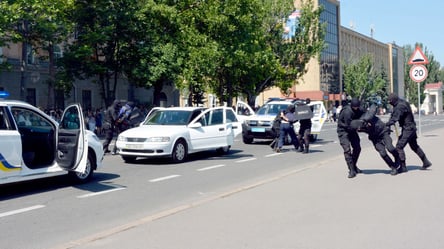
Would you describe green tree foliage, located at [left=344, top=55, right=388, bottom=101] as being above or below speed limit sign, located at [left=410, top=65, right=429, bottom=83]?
above

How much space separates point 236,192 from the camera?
9133 mm

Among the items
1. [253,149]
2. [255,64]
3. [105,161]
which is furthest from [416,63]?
[255,64]

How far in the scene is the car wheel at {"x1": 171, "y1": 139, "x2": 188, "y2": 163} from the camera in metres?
14.7

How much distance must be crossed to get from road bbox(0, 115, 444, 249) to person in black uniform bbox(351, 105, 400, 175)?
0.95m

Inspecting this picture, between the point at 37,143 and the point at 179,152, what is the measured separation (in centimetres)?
522

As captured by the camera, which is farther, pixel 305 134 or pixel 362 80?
pixel 362 80

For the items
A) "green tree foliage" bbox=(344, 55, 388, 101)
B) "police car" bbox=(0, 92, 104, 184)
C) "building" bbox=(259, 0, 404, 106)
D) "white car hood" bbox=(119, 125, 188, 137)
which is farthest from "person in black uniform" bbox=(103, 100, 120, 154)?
"green tree foliage" bbox=(344, 55, 388, 101)

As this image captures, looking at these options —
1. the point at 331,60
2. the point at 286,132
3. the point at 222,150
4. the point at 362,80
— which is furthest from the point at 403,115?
the point at 331,60

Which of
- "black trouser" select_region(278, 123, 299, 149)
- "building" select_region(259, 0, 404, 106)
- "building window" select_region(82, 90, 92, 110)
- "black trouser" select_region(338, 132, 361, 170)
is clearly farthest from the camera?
"building" select_region(259, 0, 404, 106)

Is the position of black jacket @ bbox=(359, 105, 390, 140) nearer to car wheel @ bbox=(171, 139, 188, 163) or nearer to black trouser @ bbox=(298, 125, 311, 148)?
car wheel @ bbox=(171, 139, 188, 163)

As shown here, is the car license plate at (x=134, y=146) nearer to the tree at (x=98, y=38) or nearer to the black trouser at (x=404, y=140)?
the black trouser at (x=404, y=140)

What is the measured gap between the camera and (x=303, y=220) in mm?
6992

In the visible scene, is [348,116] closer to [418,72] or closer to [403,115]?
[403,115]

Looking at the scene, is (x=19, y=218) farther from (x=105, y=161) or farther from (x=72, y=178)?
(x=105, y=161)
